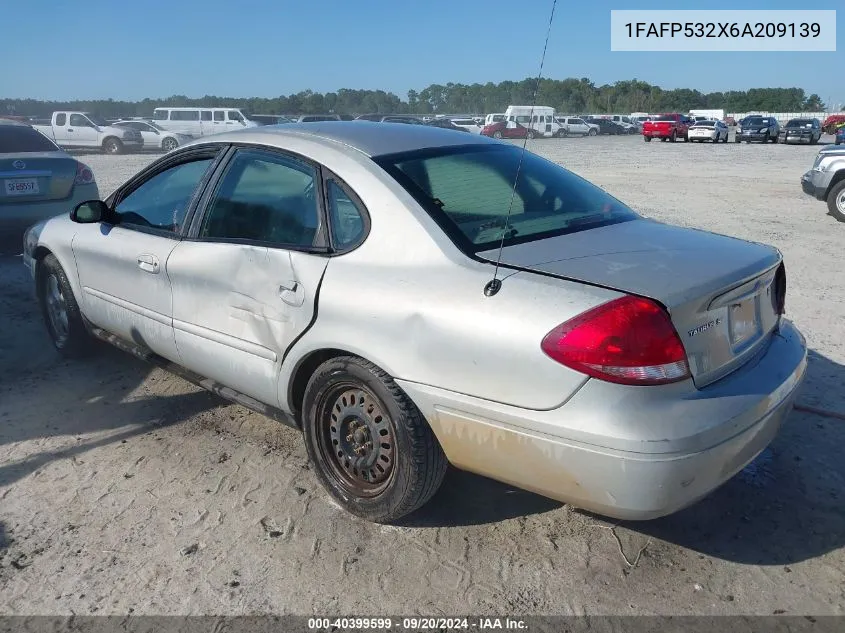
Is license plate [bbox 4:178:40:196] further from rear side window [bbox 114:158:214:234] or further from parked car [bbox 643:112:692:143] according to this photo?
parked car [bbox 643:112:692:143]

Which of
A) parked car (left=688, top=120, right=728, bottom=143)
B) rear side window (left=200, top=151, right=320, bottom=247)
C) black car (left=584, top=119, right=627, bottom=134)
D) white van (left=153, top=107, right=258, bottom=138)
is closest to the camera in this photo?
rear side window (left=200, top=151, right=320, bottom=247)

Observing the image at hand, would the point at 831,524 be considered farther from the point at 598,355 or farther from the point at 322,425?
the point at 322,425

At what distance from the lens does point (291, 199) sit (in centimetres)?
319

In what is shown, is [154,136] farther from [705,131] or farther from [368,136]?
[368,136]

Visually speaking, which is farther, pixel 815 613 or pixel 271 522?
pixel 271 522

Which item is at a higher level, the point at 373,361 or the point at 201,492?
the point at 373,361

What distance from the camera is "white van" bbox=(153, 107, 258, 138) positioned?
33.3 m

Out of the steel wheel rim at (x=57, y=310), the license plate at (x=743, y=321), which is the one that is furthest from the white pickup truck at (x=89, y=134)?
the license plate at (x=743, y=321)

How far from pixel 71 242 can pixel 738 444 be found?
3872 millimetres

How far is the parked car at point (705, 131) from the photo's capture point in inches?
1506

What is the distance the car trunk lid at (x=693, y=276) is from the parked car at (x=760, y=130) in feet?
133

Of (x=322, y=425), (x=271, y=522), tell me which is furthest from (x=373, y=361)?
(x=271, y=522)

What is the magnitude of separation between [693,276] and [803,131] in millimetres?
39191

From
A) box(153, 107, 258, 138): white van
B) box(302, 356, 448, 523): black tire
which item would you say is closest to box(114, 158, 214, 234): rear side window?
Result: box(302, 356, 448, 523): black tire
